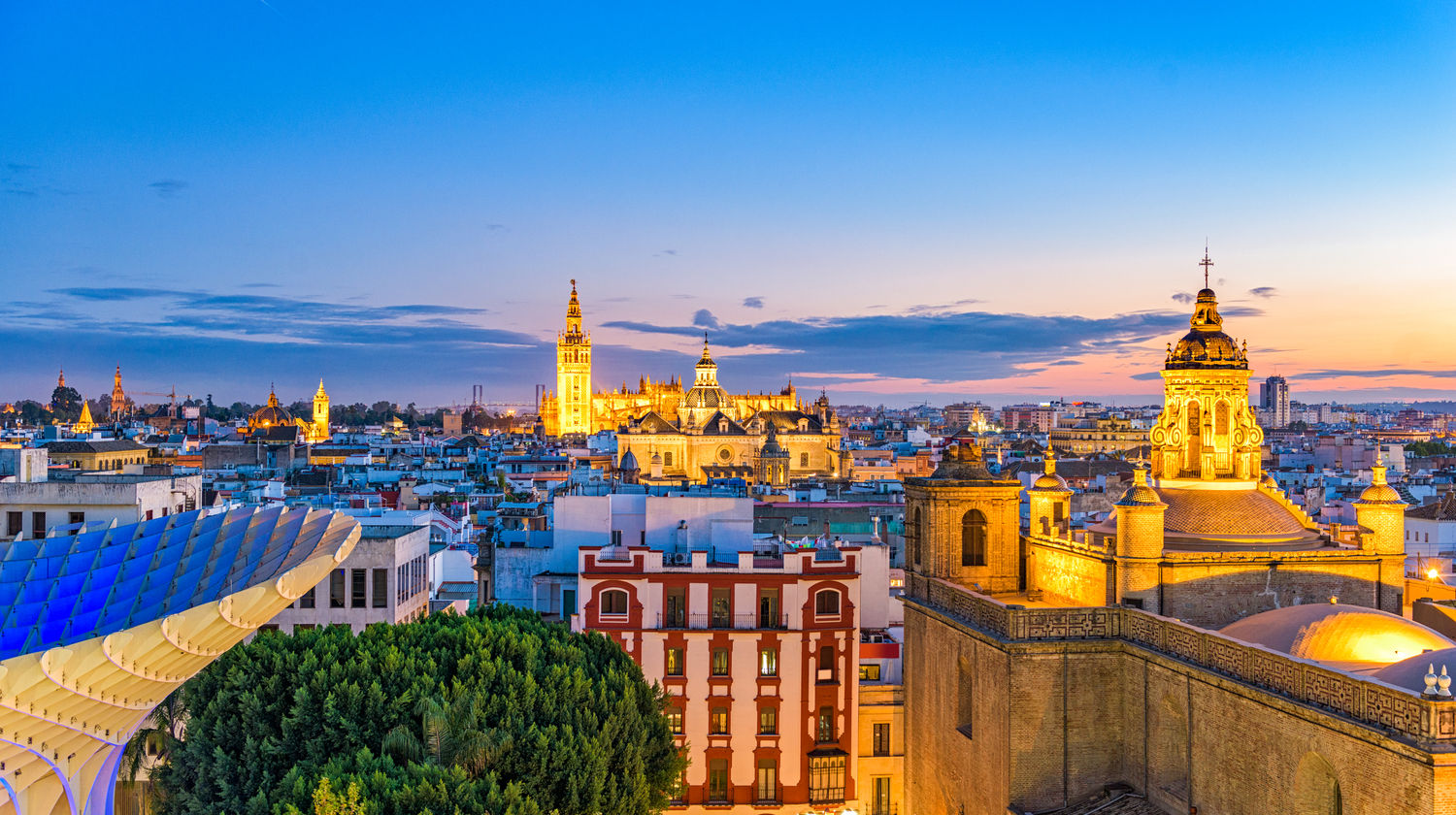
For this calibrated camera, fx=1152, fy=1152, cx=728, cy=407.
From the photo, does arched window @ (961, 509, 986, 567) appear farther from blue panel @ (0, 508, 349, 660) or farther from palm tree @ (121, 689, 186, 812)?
palm tree @ (121, 689, 186, 812)

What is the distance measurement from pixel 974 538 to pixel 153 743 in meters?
20.5

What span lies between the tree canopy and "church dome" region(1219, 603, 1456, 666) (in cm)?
1216

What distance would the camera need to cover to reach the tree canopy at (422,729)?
18562 mm

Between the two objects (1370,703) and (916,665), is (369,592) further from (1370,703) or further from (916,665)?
(1370,703)

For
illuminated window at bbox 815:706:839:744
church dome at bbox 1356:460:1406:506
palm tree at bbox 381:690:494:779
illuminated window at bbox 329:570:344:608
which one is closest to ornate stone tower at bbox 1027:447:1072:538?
church dome at bbox 1356:460:1406:506

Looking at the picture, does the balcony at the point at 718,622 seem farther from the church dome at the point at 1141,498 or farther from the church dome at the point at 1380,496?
the church dome at the point at 1380,496

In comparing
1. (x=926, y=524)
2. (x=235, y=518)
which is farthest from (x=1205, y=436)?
(x=235, y=518)

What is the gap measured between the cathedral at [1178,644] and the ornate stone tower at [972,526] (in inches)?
2.1

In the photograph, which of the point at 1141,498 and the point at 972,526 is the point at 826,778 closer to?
the point at 972,526

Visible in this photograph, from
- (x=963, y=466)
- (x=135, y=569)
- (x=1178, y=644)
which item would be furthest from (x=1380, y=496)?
(x=135, y=569)

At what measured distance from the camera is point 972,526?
2950 cm

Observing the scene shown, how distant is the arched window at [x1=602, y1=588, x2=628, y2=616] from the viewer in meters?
31.7

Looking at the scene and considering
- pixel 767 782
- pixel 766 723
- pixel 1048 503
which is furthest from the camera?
pixel 766 723

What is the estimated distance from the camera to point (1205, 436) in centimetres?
2645
